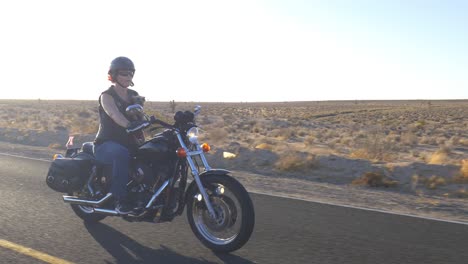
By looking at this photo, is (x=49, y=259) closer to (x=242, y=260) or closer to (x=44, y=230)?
(x=44, y=230)

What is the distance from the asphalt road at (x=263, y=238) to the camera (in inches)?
215

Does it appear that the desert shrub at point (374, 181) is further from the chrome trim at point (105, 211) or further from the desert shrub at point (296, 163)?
the chrome trim at point (105, 211)

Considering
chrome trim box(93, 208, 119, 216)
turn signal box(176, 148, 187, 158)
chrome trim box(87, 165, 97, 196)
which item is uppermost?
turn signal box(176, 148, 187, 158)

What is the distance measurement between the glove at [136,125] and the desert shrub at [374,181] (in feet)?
21.7

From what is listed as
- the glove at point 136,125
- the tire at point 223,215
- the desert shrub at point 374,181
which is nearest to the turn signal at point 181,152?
the tire at point 223,215

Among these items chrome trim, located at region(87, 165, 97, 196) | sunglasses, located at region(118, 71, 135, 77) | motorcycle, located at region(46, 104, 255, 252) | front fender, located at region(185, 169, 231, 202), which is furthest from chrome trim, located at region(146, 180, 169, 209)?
sunglasses, located at region(118, 71, 135, 77)

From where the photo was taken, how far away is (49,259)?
5246mm

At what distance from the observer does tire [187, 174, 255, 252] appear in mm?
5273

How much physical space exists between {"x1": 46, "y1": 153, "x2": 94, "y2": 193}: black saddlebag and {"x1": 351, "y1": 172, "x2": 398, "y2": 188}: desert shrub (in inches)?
256

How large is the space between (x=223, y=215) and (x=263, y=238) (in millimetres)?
986

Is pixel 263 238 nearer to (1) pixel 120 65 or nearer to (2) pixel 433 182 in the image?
(1) pixel 120 65

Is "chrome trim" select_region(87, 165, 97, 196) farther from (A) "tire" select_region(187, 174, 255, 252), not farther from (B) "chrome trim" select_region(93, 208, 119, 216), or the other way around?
(A) "tire" select_region(187, 174, 255, 252)

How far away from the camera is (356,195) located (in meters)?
9.75

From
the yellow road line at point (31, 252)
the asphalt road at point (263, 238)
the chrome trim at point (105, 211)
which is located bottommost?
the asphalt road at point (263, 238)
